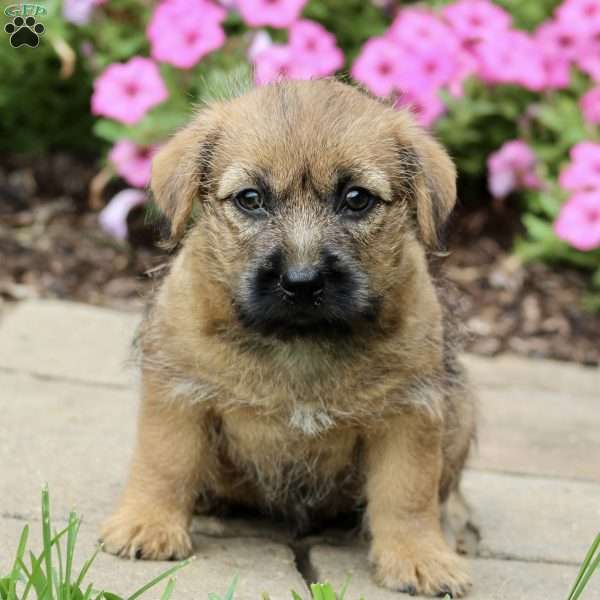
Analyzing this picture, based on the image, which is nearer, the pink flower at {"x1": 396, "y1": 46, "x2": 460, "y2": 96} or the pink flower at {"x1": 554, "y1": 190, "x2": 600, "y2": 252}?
the pink flower at {"x1": 554, "y1": 190, "x2": 600, "y2": 252}

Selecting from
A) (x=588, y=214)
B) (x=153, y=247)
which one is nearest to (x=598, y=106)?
(x=588, y=214)

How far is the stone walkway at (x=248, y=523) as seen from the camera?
3730 mm

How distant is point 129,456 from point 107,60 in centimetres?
346

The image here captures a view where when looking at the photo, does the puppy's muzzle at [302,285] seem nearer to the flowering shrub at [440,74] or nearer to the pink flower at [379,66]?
the flowering shrub at [440,74]

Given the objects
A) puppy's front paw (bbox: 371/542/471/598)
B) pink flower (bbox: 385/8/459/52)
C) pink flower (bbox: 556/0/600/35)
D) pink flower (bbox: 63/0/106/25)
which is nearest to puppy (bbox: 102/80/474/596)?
puppy's front paw (bbox: 371/542/471/598)

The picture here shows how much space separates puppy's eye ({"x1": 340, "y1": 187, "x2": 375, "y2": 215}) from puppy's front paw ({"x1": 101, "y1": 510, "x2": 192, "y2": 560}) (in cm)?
110

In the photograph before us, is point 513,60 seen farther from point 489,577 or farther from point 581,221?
point 489,577

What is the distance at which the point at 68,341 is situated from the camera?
6.07 m

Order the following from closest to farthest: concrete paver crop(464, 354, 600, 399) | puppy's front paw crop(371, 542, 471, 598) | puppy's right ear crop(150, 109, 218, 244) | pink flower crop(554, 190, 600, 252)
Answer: puppy's front paw crop(371, 542, 471, 598)
puppy's right ear crop(150, 109, 218, 244)
concrete paver crop(464, 354, 600, 399)
pink flower crop(554, 190, 600, 252)

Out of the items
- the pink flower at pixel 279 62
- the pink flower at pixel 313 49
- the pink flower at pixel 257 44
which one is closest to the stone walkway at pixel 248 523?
the pink flower at pixel 279 62

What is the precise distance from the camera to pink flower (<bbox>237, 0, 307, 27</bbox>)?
7086mm

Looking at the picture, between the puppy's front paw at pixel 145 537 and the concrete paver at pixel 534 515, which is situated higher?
the puppy's front paw at pixel 145 537

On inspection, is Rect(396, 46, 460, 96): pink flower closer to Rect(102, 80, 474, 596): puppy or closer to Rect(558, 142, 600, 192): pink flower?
Rect(558, 142, 600, 192): pink flower

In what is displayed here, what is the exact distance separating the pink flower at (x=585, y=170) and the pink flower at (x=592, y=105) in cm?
34
